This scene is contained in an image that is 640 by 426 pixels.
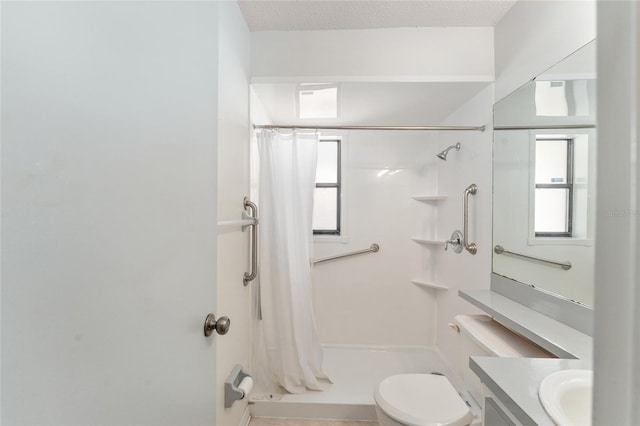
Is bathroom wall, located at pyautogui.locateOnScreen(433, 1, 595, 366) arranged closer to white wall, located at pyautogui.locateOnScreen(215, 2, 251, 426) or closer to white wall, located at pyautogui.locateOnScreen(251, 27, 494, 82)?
white wall, located at pyautogui.locateOnScreen(251, 27, 494, 82)

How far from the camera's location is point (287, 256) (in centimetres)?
185

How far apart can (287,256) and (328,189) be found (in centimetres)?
103

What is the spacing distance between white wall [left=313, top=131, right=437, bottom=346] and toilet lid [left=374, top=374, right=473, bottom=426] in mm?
1048

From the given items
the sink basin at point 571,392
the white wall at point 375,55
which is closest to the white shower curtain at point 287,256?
the white wall at point 375,55

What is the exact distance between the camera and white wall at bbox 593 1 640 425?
25 cm

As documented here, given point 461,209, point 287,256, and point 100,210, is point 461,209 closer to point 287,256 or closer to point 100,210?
point 287,256

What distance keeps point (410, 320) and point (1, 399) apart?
2.68 m

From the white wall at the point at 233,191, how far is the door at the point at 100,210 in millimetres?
703

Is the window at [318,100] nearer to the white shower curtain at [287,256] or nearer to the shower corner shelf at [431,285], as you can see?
the white shower curtain at [287,256]

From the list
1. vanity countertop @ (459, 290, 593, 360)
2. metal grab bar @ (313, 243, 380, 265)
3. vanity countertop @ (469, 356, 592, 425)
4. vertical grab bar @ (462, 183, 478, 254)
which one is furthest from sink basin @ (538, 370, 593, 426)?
metal grab bar @ (313, 243, 380, 265)

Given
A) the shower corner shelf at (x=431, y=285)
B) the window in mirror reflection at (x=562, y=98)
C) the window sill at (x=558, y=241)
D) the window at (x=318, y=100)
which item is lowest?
the shower corner shelf at (x=431, y=285)

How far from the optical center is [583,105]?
1079 millimetres

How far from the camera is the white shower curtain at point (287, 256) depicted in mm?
1850

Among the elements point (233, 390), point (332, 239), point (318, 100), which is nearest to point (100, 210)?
point (233, 390)
